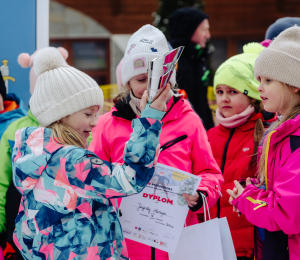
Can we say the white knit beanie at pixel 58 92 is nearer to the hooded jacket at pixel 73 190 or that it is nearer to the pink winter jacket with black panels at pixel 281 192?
the hooded jacket at pixel 73 190

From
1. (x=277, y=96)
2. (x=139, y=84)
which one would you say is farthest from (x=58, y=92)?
(x=277, y=96)

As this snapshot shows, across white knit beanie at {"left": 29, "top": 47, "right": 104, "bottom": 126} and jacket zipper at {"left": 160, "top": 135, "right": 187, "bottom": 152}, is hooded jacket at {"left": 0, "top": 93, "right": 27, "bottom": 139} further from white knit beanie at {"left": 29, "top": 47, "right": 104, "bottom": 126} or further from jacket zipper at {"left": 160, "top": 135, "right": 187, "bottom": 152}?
jacket zipper at {"left": 160, "top": 135, "right": 187, "bottom": 152}

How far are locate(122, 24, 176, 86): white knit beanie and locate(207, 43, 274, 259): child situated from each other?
62cm

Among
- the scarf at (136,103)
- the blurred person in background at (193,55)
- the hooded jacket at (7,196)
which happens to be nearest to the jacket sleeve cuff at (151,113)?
the scarf at (136,103)

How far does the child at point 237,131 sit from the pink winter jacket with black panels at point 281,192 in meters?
0.55

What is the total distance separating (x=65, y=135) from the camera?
1521 mm

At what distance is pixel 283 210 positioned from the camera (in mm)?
1443

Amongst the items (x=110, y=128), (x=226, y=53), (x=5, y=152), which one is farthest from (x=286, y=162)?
(x=226, y=53)

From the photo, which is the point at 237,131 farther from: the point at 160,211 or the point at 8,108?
the point at 8,108

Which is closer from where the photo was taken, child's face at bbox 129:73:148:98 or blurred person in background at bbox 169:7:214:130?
child's face at bbox 129:73:148:98

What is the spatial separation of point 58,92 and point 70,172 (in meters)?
0.37

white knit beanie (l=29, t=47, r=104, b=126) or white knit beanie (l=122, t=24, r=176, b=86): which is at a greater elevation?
white knit beanie (l=122, t=24, r=176, b=86)

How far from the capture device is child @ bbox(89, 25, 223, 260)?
1743mm

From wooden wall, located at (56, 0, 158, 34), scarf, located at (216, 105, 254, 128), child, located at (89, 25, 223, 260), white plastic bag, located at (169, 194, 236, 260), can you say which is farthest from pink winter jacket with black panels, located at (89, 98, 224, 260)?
wooden wall, located at (56, 0, 158, 34)
